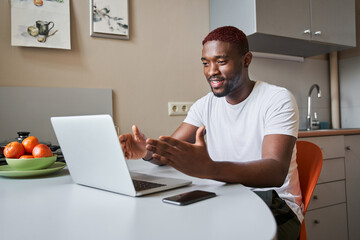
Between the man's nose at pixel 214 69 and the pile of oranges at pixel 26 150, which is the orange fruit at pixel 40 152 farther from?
the man's nose at pixel 214 69

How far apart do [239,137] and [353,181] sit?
1.63 meters

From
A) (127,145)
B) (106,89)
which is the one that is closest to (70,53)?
(106,89)

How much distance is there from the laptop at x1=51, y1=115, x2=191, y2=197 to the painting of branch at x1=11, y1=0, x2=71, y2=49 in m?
1.13

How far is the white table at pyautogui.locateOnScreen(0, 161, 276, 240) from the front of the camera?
1.72 ft

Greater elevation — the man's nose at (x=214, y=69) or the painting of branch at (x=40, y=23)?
the painting of branch at (x=40, y=23)

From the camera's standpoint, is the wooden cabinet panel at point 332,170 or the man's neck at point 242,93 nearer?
the man's neck at point 242,93

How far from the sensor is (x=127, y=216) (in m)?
0.62

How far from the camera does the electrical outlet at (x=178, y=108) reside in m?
2.26

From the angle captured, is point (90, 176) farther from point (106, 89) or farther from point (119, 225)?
point (106, 89)

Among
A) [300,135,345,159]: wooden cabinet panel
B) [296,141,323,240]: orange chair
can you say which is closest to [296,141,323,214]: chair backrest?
[296,141,323,240]: orange chair

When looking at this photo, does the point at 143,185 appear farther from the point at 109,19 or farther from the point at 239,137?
the point at 109,19

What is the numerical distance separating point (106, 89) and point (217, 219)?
159cm

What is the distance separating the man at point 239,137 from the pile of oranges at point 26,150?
310 mm

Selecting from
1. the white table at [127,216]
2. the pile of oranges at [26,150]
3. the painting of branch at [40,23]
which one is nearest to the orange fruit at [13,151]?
the pile of oranges at [26,150]
